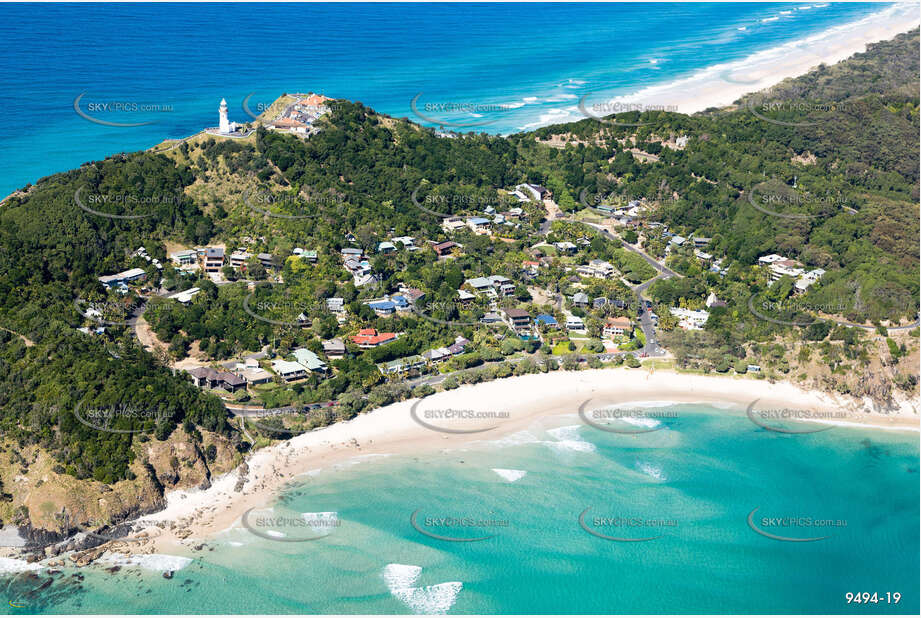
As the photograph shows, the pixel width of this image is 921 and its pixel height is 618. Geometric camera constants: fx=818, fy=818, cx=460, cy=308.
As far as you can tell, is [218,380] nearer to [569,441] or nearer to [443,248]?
[569,441]

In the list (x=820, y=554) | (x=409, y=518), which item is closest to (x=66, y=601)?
(x=409, y=518)

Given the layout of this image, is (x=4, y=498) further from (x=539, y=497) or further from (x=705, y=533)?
(x=705, y=533)

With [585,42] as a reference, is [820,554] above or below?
below

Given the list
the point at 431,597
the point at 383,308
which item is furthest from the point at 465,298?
the point at 431,597

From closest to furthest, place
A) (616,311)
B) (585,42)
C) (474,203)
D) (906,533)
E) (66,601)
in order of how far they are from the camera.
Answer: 1. (66,601)
2. (906,533)
3. (616,311)
4. (474,203)
5. (585,42)

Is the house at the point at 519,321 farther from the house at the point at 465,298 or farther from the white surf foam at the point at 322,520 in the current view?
the white surf foam at the point at 322,520

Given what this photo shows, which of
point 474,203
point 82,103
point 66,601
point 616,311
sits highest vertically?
point 82,103
